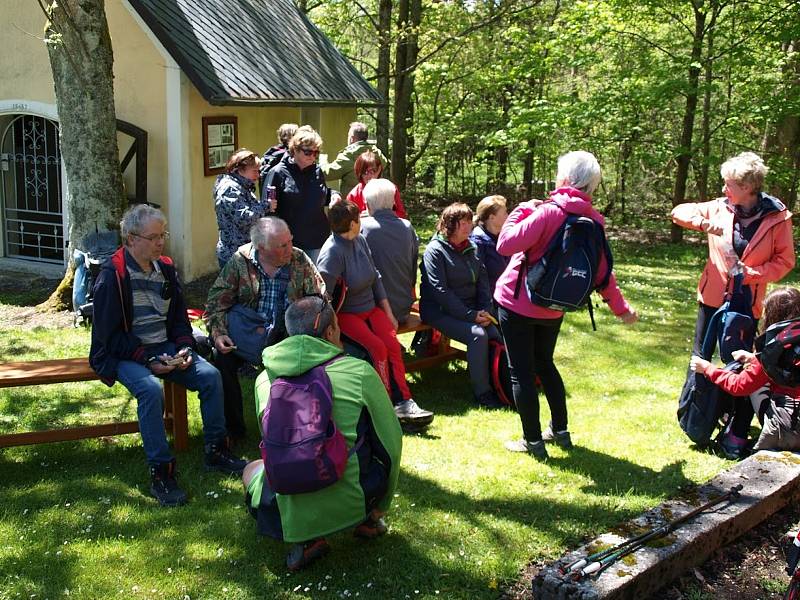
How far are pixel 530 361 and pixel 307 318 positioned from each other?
1.74 metres

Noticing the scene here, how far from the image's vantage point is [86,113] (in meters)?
8.71

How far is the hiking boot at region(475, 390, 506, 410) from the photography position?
646cm

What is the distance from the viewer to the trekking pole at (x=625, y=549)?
3564 mm

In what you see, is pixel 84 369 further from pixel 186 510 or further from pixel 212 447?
pixel 186 510

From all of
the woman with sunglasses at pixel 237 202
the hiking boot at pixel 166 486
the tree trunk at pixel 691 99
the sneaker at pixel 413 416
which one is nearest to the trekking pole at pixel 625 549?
the sneaker at pixel 413 416

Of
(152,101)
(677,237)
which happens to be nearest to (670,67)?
(677,237)

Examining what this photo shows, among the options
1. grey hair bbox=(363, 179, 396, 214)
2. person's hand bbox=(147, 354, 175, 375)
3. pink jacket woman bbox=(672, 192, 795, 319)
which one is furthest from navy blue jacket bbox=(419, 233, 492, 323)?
person's hand bbox=(147, 354, 175, 375)

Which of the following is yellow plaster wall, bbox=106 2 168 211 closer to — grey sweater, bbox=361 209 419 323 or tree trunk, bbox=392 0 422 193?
grey sweater, bbox=361 209 419 323

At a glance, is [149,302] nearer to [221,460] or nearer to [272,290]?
[272,290]

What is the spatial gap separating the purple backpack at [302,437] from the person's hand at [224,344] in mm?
1798

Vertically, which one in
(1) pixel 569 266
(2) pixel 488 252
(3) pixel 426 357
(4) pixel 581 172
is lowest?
(3) pixel 426 357

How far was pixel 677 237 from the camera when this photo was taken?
1761cm

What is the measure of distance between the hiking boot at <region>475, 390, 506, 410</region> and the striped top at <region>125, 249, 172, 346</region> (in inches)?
97.5

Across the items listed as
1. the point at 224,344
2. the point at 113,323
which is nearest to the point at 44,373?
the point at 113,323
